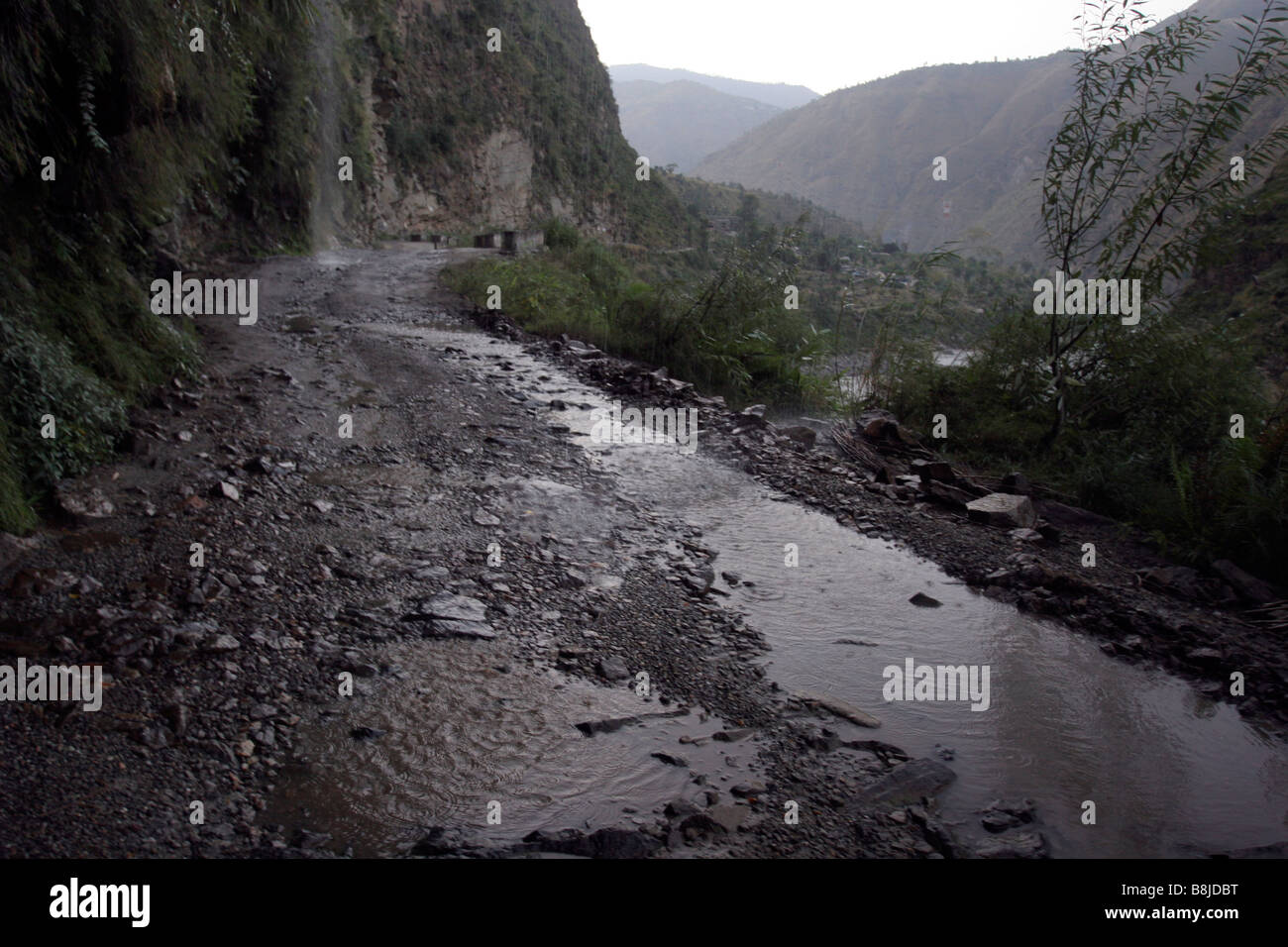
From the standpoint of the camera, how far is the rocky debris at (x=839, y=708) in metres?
3.06

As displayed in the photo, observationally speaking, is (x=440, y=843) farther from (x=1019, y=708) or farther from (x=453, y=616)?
(x=1019, y=708)

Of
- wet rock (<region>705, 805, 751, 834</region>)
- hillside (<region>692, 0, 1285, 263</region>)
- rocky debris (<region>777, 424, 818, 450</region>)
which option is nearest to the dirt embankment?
wet rock (<region>705, 805, 751, 834</region>)

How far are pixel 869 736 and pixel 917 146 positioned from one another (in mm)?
139180

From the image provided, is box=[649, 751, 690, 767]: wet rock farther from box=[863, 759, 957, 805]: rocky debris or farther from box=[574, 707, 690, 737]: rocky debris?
box=[863, 759, 957, 805]: rocky debris

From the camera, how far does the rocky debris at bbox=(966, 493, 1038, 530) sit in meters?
5.46

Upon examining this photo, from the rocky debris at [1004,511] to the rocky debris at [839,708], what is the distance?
9.52 ft

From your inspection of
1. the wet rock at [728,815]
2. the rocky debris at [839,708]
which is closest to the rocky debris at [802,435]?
the rocky debris at [839,708]

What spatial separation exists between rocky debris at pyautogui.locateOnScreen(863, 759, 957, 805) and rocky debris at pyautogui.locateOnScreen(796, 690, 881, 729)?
10.2 inches

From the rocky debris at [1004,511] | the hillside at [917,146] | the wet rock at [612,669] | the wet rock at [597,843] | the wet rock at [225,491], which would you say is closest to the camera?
the wet rock at [597,843]

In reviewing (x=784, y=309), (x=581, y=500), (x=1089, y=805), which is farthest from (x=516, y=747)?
(x=784, y=309)

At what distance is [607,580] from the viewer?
4.03 metres

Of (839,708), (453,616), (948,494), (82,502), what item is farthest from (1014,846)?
(82,502)

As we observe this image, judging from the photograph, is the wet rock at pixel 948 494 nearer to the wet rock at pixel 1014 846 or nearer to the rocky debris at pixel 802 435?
the rocky debris at pixel 802 435

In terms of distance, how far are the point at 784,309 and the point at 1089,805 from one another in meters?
7.84
